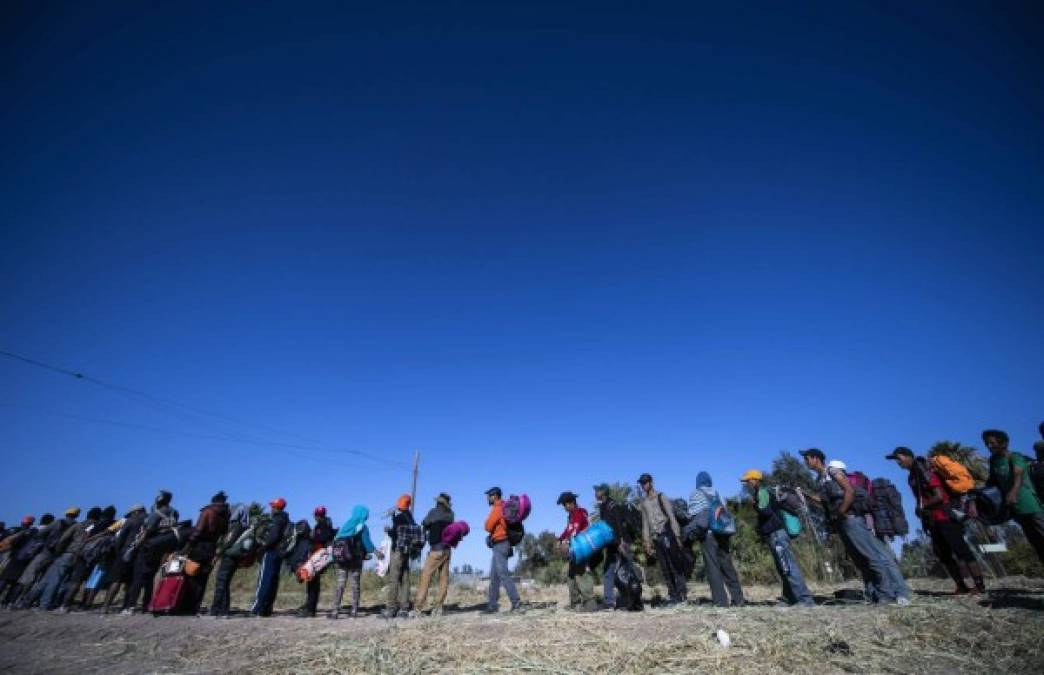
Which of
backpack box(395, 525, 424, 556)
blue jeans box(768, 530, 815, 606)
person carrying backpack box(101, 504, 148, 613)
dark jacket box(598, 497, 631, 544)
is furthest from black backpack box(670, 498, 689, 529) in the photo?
person carrying backpack box(101, 504, 148, 613)

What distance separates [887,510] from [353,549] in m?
10.2

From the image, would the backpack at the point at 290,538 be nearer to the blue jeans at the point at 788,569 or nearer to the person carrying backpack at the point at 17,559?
the person carrying backpack at the point at 17,559

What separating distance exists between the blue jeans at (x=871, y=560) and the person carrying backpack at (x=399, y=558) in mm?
7824

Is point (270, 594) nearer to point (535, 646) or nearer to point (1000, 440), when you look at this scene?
point (535, 646)

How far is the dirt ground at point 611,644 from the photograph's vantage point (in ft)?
13.8

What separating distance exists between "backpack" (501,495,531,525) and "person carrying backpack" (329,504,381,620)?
3.24 m

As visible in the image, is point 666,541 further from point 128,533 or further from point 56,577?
point 56,577

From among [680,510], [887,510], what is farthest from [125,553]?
[887,510]

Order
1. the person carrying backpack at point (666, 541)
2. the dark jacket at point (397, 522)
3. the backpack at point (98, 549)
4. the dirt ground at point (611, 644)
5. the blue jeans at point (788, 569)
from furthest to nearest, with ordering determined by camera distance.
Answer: the backpack at point (98, 549), the dark jacket at point (397, 522), the person carrying backpack at point (666, 541), the blue jeans at point (788, 569), the dirt ground at point (611, 644)

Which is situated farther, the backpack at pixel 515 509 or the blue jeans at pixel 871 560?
the backpack at pixel 515 509

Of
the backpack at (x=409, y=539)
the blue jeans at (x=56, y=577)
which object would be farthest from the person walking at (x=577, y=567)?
the blue jeans at (x=56, y=577)

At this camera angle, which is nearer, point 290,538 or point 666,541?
point 666,541

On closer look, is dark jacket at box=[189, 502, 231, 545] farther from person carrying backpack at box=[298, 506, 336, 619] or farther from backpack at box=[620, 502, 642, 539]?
backpack at box=[620, 502, 642, 539]

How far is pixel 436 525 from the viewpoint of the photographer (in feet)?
29.3
